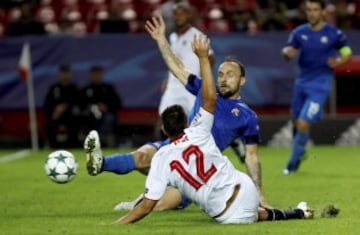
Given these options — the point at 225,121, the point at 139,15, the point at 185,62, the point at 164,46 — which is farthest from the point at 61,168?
the point at 139,15

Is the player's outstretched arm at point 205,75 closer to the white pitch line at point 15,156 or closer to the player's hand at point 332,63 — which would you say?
the player's hand at point 332,63

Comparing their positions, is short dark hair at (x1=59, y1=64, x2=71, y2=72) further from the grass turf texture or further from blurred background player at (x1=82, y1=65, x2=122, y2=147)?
the grass turf texture

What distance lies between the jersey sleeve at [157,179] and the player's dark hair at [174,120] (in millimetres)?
268

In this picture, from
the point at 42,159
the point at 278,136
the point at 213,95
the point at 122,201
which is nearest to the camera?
the point at 213,95

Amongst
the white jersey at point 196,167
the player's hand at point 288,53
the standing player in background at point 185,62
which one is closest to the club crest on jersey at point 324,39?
the player's hand at point 288,53

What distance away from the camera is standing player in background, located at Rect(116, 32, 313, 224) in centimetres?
1036

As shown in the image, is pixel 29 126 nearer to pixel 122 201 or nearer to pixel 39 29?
pixel 39 29

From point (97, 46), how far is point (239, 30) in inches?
114

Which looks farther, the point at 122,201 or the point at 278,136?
the point at 278,136

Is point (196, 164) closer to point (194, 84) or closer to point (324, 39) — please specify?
point (194, 84)

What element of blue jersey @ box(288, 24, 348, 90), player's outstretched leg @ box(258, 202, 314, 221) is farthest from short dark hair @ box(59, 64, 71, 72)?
player's outstretched leg @ box(258, 202, 314, 221)

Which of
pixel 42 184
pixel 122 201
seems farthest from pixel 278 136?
pixel 122 201

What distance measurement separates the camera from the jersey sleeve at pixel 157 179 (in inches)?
406

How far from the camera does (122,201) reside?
44.5ft
